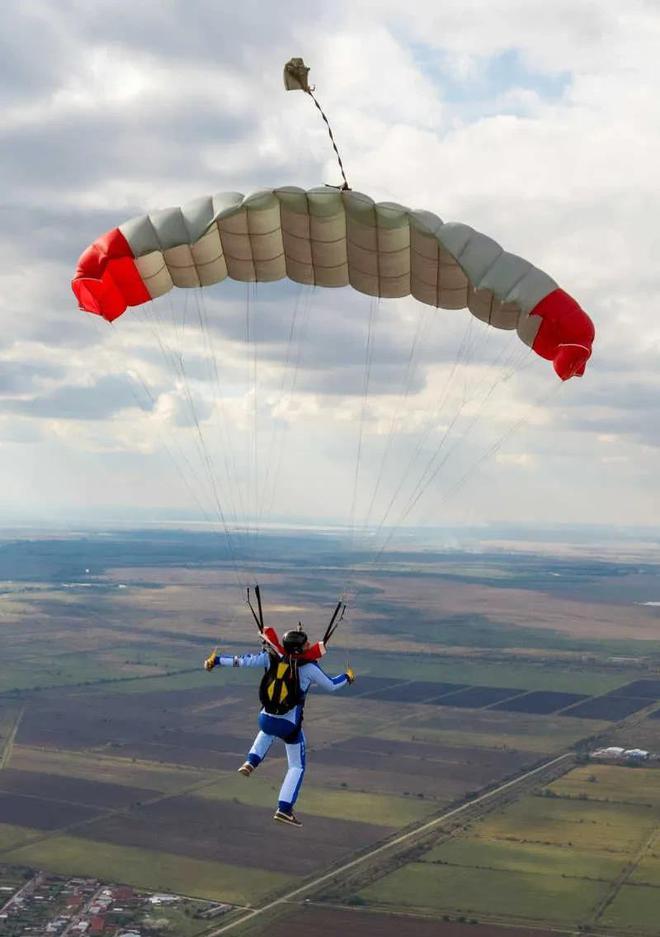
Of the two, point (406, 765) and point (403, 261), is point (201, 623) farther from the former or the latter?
point (403, 261)

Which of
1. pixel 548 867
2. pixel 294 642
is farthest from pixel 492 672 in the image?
pixel 294 642

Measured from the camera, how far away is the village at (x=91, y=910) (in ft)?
185

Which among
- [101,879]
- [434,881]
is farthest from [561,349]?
[101,879]

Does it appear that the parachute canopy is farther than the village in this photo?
No

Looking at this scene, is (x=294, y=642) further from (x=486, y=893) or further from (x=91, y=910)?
(x=486, y=893)

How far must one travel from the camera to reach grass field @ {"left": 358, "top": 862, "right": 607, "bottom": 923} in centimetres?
5822

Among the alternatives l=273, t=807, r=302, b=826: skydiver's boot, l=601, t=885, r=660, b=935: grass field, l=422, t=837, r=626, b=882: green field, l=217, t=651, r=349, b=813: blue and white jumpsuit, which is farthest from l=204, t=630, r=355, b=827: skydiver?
l=422, t=837, r=626, b=882: green field

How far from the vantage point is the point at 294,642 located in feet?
61.4

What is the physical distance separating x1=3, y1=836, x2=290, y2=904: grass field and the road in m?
1.26

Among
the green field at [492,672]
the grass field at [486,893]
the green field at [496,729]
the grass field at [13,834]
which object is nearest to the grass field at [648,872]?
the grass field at [486,893]

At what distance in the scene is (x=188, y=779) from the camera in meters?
85.9

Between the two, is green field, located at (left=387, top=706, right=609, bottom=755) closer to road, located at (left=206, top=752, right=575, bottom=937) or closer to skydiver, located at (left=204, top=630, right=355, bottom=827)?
road, located at (left=206, top=752, right=575, bottom=937)

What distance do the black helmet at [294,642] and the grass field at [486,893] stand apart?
43.4 m

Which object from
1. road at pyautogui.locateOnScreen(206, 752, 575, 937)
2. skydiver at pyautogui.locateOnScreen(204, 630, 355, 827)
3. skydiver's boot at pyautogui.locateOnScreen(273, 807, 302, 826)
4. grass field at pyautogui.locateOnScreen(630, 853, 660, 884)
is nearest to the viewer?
skydiver's boot at pyautogui.locateOnScreen(273, 807, 302, 826)
